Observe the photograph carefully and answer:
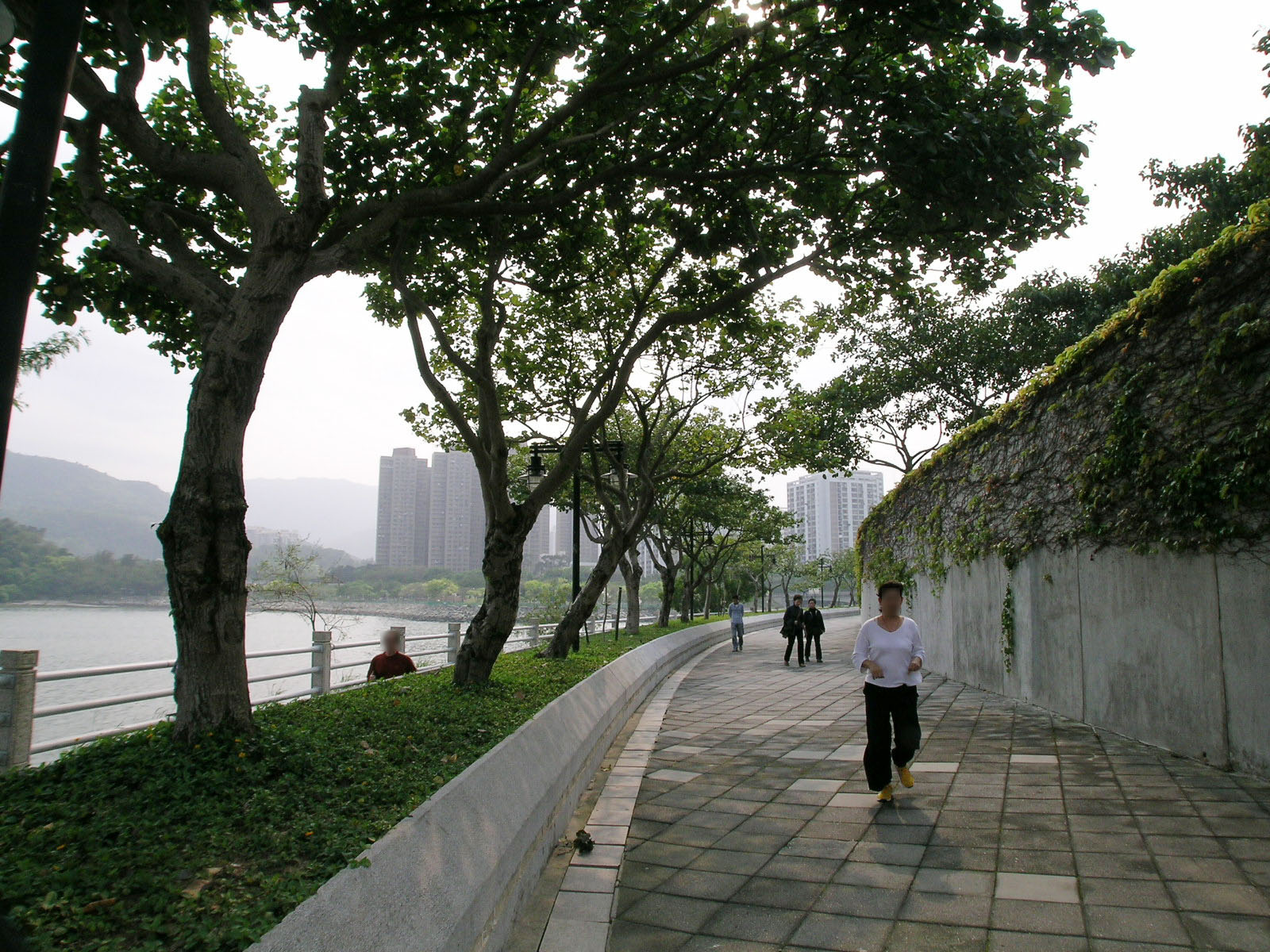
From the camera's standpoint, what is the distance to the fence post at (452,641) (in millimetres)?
14656

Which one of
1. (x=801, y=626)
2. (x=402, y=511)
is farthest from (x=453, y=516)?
(x=801, y=626)

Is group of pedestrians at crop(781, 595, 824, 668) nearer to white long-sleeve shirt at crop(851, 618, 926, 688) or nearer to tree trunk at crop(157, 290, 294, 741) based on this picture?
white long-sleeve shirt at crop(851, 618, 926, 688)

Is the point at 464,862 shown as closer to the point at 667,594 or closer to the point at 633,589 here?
the point at 633,589

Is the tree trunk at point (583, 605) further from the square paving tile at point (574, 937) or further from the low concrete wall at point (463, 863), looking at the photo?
the square paving tile at point (574, 937)

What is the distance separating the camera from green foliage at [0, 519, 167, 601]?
10891 mm

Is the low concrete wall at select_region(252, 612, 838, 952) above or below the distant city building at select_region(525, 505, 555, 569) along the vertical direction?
below

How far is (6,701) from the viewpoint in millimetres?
5602

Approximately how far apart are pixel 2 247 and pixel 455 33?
610cm

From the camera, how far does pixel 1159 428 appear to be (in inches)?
272

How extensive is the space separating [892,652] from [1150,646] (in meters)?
2.98

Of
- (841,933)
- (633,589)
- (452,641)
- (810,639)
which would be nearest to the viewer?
(841,933)

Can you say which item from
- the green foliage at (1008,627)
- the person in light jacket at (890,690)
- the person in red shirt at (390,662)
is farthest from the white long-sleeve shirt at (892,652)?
the person in red shirt at (390,662)

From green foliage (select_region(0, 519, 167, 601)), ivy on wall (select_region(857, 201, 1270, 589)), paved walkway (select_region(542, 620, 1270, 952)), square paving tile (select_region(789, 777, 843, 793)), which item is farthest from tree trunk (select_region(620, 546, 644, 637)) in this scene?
square paving tile (select_region(789, 777, 843, 793))

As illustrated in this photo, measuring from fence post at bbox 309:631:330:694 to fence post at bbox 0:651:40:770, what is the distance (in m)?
4.64
